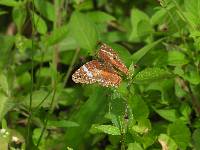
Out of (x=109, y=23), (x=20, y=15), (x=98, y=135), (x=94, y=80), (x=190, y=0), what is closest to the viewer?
(x=94, y=80)

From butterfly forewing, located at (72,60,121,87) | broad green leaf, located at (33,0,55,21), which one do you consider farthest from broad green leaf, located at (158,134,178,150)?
broad green leaf, located at (33,0,55,21)

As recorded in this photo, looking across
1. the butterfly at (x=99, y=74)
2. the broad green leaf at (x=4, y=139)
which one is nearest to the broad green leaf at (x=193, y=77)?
the butterfly at (x=99, y=74)

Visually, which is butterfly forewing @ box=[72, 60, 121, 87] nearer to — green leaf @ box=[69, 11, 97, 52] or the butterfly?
the butterfly

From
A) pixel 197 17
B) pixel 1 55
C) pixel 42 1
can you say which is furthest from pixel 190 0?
pixel 1 55

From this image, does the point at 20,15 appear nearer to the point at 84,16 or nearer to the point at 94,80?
the point at 84,16

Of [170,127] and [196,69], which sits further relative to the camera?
[196,69]

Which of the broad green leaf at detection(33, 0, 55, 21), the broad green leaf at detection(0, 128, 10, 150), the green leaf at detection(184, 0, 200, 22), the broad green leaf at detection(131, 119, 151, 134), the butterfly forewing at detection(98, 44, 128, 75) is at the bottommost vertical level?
the broad green leaf at detection(0, 128, 10, 150)
